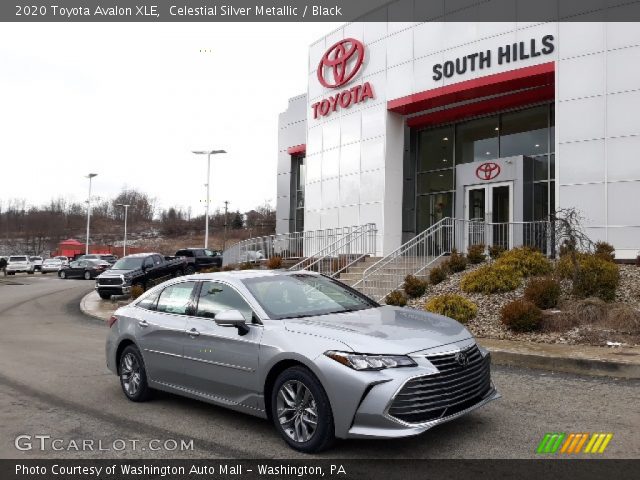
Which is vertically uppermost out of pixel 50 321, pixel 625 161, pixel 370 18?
pixel 370 18

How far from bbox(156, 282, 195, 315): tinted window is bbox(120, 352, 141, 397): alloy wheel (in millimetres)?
730

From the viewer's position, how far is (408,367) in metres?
4.34

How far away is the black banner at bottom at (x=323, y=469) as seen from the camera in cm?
415

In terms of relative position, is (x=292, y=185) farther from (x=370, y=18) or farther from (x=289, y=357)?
(x=289, y=357)

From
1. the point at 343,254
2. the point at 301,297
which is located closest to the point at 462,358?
the point at 301,297

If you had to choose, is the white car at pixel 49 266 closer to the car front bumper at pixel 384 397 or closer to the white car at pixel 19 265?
the white car at pixel 19 265

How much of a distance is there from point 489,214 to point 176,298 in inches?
606

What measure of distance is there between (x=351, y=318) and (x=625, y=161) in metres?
13.4

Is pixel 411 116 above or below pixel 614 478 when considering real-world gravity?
above

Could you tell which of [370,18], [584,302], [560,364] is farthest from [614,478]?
[370,18]

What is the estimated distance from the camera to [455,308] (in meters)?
11.0

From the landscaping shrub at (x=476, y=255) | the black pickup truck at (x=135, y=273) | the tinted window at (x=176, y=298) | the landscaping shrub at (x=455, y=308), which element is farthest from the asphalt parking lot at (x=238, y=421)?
the black pickup truck at (x=135, y=273)

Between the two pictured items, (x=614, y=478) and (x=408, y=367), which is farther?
(x=408, y=367)

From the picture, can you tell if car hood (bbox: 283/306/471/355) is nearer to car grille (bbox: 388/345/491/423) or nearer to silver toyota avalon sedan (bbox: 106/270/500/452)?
silver toyota avalon sedan (bbox: 106/270/500/452)
